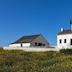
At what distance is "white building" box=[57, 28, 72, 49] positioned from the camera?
186ft

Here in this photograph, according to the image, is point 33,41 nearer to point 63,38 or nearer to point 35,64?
point 63,38

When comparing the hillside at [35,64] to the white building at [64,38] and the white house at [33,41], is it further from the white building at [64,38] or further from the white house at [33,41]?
the white house at [33,41]

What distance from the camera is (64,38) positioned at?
58.1 m

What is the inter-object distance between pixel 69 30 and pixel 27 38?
38.7 feet

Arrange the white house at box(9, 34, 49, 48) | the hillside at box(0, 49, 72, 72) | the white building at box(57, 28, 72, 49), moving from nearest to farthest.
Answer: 1. the hillside at box(0, 49, 72, 72)
2. the white building at box(57, 28, 72, 49)
3. the white house at box(9, 34, 49, 48)

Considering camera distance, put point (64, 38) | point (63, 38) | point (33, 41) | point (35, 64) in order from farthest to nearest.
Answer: point (33, 41) < point (63, 38) < point (64, 38) < point (35, 64)

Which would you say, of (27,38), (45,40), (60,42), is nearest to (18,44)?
(27,38)

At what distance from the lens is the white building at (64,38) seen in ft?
186

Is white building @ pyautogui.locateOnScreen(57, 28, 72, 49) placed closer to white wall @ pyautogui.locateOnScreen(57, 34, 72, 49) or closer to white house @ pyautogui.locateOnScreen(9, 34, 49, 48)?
white wall @ pyautogui.locateOnScreen(57, 34, 72, 49)

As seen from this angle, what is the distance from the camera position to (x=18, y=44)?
66250mm

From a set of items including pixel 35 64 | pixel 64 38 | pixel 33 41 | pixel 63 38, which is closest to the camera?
pixel 35 64

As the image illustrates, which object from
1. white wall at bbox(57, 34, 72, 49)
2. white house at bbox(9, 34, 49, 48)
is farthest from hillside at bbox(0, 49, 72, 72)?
white house at bbox(9, 34, 49, 48)

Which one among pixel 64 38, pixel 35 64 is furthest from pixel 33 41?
pixel 35 64

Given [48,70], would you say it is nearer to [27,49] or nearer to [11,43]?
[27,49]
